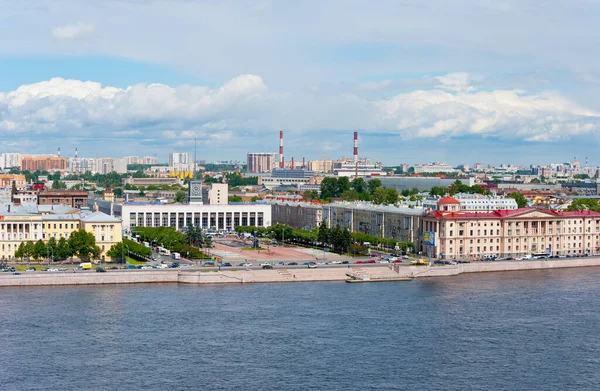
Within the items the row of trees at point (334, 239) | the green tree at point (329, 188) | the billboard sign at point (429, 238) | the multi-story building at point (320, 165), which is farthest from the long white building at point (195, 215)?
→ the multi-story building at point (320, 165)

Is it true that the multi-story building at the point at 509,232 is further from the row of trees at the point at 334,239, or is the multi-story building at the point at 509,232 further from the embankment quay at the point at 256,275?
the embankment quay at the point at 256,275

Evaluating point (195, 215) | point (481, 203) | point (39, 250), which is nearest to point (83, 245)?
point (39, 250)

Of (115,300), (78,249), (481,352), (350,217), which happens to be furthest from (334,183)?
(481,352)

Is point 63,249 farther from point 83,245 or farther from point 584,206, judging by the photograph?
point 584,206

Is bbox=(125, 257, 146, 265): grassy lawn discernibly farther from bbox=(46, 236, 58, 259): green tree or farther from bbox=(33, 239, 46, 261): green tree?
bbox=(33, 239, 46, 261): green tree

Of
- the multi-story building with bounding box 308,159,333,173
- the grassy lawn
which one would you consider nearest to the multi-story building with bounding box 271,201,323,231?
the grassy lawn

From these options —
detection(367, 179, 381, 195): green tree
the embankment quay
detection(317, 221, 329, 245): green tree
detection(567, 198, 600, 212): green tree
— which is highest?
detection(367, 179, 381, 195): green tree

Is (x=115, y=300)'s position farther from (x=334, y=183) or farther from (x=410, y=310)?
(x=334, y=183)
